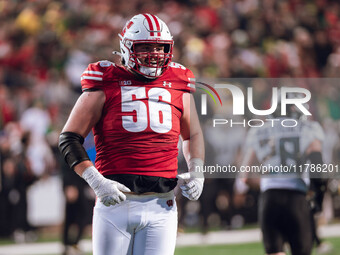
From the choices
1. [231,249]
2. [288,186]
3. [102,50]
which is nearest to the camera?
[288,186]

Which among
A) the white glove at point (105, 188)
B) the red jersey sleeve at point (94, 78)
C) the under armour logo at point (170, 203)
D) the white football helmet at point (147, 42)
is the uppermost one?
the white football helmet at point (147, 42)

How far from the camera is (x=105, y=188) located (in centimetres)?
291

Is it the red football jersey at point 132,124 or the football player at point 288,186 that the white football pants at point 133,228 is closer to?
the red football jersey at point 132,124

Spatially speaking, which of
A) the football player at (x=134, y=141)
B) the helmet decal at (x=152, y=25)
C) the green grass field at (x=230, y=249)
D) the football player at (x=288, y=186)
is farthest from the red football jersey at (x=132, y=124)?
the green grass field at (x=230, y=249)

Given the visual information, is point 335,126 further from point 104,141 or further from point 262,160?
point 104,141

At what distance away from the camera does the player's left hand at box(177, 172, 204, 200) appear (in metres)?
3.17

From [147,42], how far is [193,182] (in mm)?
718

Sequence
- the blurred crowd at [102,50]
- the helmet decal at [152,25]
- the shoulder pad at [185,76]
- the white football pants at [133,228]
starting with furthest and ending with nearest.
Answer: the blurred crowd at [102,50]
the shoulder pad at [185,76]
the helmet decal at [152,25]
the white football pants at [133,228]

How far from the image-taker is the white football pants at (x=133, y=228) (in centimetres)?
301

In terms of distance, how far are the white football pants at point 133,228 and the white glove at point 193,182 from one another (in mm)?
155

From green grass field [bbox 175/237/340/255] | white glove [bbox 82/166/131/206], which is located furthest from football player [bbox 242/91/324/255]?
green grass field [bbox 175/237/340/255]

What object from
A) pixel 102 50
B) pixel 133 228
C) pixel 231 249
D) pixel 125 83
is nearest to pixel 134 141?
pixel 125 83

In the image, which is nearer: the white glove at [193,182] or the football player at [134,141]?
the football player at [134,141]

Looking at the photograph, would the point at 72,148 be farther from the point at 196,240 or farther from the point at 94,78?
the point at 196,240
